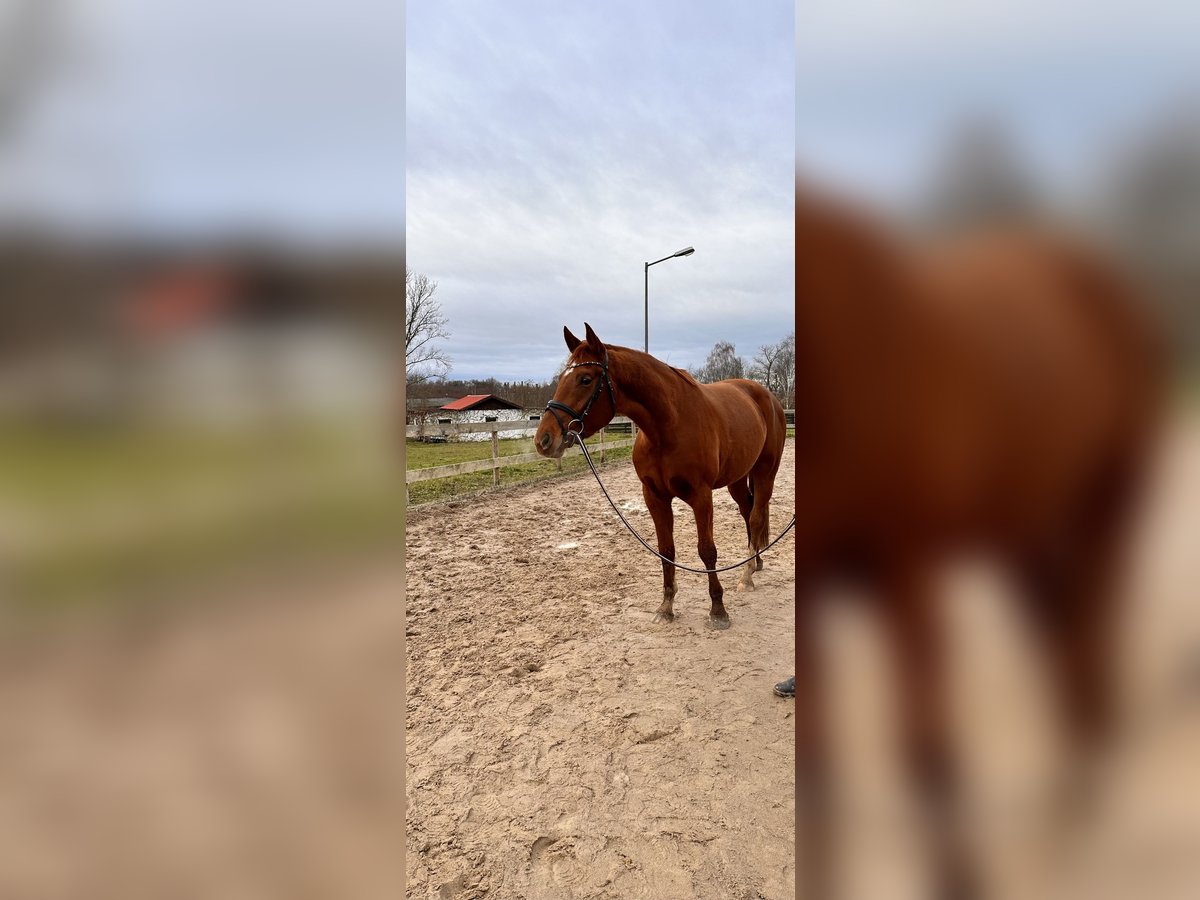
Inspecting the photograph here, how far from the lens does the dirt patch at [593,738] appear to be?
166cm

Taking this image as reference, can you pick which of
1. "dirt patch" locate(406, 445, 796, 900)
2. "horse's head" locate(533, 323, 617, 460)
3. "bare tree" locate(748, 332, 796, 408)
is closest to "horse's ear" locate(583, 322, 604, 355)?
"horse's head" locate(533, 323, 617, 460)

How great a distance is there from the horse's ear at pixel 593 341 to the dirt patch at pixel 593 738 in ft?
5.89

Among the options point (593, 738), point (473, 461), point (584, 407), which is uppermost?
point (584, 407)

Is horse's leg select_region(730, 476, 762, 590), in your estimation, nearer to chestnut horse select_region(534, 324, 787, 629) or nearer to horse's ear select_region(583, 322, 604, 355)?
chestnut horse select_region(534, 324, 787, 629)

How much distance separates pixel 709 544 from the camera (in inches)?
136
